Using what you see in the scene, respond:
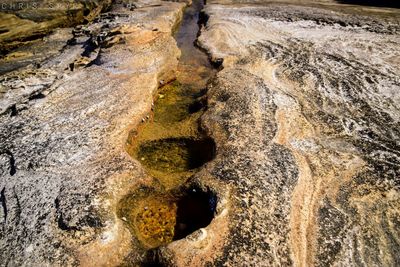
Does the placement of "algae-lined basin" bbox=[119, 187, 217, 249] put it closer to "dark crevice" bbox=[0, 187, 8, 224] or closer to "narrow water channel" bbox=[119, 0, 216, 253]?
"narrow water channel" bbox=[119, 0, 216, 253]

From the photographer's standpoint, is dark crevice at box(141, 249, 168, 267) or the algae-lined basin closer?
dark crevice at box(141, 249, 168, 267)

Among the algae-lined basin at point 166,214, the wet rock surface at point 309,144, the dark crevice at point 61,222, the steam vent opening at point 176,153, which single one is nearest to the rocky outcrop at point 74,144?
the dark crevice at point 61,222

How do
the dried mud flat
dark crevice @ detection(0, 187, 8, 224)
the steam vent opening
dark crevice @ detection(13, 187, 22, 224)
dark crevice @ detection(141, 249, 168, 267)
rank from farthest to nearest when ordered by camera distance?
the steam vent opening, dark crevice @ detection(0, 187, 8, 224), dark crevice @ detection(13, 187, 22, 224), the dried mud flat, dark crevice @ detection(141, 249, 168, 267)

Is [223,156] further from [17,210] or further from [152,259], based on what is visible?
[17,210]

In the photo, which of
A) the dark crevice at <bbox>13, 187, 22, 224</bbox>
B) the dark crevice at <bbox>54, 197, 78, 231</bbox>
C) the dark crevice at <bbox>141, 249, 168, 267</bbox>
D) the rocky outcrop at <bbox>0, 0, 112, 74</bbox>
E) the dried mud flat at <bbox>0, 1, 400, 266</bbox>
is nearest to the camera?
the dark crevice at <bbox>141, 249, 168, 267</bbox>

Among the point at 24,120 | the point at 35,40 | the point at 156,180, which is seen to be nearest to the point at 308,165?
the point at 156,180

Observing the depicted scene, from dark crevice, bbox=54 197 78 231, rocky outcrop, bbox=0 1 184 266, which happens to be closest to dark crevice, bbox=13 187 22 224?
rocky outcrop, bbox=0 1 184 266

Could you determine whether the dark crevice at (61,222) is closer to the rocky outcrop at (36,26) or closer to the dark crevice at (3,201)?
the dark crevice at (3,201)
